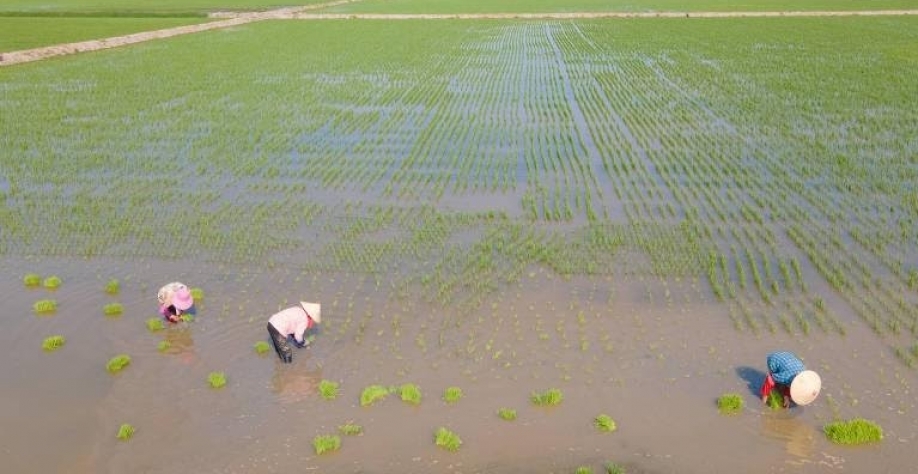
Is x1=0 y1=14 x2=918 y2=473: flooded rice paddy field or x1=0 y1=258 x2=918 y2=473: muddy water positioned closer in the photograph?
x1=0 y1=258 x2=918 y2=473: muddy water

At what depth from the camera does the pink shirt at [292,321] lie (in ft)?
22.1

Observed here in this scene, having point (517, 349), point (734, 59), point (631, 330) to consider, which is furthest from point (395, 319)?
point (734, 59)

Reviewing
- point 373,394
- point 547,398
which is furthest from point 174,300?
point 547,398

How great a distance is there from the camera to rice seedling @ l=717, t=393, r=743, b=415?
20.2 ft

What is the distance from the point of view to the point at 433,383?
661 centimetres

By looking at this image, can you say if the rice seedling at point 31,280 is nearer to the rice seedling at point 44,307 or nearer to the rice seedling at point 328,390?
the rice seedling at point 44,307

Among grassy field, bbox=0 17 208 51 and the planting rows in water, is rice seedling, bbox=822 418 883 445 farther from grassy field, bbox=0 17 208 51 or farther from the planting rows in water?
grassy field, bbox=0 17 208 51

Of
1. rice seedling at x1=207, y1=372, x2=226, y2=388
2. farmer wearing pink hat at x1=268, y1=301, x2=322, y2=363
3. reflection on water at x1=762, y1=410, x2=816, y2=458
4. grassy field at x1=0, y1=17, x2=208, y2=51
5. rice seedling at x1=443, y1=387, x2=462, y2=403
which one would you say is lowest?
reflection on water at x1=762, y1=410, x2=816, y2=458

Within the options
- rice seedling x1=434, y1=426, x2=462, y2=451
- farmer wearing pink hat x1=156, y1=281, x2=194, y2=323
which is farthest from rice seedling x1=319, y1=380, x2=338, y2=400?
farmer wearing pink hat x1=156, y1=281, x2=194, y2=323

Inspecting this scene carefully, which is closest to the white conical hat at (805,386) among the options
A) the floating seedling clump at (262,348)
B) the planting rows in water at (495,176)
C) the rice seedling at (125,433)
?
the planting rows in water at (495,176)

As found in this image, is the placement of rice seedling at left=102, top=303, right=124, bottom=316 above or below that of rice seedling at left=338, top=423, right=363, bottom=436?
above

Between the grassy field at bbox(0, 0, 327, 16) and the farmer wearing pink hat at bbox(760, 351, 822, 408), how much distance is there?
48555 mm

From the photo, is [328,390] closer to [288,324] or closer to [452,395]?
[288,324]

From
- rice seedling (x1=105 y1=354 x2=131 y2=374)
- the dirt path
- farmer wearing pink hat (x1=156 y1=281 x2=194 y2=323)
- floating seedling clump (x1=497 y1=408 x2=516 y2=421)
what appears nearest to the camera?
floating seedling clump (x1=497 y1=408 x2=516 y2=421)
